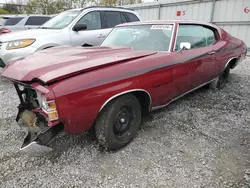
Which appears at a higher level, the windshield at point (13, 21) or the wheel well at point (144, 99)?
the windshield at point (13, 21)

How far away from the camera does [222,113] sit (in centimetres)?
370

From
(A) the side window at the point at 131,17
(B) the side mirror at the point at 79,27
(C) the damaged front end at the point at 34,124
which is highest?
(A) the side window at the point at 131,17

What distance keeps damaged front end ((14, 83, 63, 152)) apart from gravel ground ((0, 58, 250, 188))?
37cm

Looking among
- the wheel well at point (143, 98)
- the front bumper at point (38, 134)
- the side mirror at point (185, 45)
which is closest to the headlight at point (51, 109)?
the front bumper at point (38, 134)

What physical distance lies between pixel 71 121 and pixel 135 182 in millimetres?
912

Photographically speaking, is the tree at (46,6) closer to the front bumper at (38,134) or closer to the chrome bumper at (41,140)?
the front bumper at (38,134)

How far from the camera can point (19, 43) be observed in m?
4.82

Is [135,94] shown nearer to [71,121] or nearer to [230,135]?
[71,121]

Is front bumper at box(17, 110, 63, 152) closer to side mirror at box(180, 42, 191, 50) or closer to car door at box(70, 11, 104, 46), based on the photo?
side mirror at box(180, 42, 191, 50)

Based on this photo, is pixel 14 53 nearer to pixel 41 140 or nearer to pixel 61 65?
pixel 61 65

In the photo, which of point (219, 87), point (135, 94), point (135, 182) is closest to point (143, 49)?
point (135, 94)

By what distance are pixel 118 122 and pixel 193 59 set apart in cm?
170

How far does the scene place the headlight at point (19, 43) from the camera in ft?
15.7

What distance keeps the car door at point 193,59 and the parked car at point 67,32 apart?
1758 millimetres
